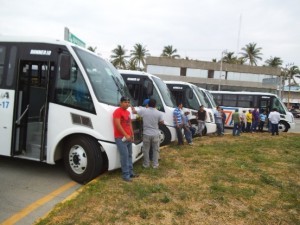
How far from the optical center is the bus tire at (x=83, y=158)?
19.5ft

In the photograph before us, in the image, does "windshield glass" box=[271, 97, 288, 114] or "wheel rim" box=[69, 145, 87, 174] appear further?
"windshield glass" box=[271, 97, 288, 114]

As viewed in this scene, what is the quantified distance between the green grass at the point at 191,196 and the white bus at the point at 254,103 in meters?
13.6

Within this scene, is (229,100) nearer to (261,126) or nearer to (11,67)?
(261,126)

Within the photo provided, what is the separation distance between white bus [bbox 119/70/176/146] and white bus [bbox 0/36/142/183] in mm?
4044

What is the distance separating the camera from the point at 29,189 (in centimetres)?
564

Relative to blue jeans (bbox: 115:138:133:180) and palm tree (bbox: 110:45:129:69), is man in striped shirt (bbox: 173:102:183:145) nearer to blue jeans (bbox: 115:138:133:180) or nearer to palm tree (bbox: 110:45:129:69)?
blue jeans (bbox: 115:138:133:180)

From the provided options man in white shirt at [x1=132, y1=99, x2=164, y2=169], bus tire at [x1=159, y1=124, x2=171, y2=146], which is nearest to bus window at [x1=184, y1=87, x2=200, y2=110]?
bus tire at [x1=159, y1=124, x2=171, y2=146]

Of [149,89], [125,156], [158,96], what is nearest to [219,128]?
[158,96]

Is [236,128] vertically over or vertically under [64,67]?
under

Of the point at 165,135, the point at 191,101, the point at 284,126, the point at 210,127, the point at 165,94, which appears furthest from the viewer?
the point at 284,126

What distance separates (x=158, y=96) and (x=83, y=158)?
17.5ft

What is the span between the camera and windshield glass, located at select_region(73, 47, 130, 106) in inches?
242

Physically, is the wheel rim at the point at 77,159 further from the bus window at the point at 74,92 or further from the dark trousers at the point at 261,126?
the dark trousers at the point at 261,126

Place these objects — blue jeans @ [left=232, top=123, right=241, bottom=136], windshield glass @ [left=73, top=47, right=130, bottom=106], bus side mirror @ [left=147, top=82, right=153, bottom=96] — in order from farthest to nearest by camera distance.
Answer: blue jeans @ [left=232, top=123, right=241, bottom=136], bus side mirror @ [left=147, top=82, right=153, bottom=96], windshield glass @ [left=73, top=47, right=130, bottom=106]
